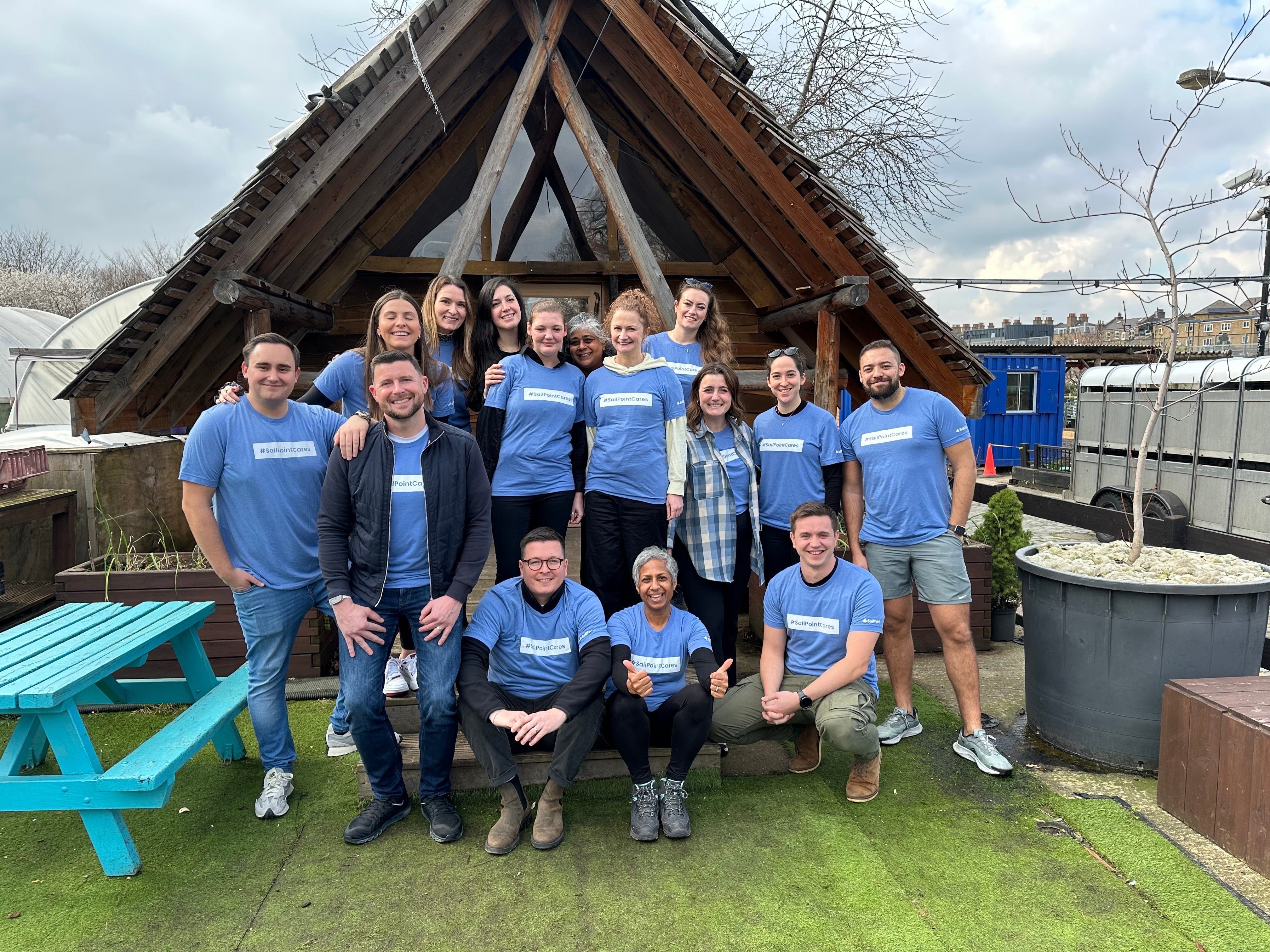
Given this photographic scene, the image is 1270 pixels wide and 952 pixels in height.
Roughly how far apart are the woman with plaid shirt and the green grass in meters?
0.82

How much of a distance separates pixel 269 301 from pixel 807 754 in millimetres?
4461

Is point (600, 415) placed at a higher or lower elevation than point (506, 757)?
higher

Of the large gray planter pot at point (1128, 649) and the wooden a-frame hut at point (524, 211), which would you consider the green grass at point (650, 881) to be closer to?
the large gray planter pot at point (1128, 649)

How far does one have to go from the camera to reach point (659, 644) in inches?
127

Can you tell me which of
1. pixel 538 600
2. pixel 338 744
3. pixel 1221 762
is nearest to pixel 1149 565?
pixel 1221 762

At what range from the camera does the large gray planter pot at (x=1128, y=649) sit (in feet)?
11.2

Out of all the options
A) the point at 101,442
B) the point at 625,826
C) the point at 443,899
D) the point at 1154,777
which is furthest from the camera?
the point at 101,442

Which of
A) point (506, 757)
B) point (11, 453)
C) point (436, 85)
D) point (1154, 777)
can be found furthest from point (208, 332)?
point (1154, 777)

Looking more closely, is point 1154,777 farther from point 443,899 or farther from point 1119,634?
point 443,899

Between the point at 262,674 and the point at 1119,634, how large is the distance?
3796 millimetres

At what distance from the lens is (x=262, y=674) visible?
3.14m

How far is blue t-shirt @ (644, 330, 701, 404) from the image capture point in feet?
13.0

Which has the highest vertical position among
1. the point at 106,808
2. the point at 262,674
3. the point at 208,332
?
the point at 208,332

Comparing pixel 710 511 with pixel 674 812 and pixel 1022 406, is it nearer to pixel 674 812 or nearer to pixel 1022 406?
pixel 674 812
